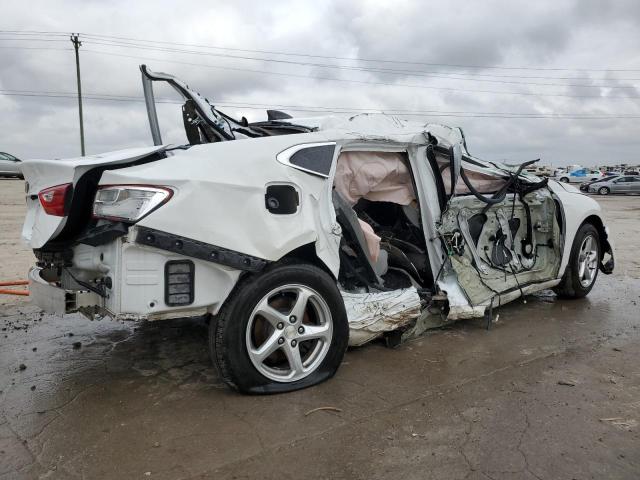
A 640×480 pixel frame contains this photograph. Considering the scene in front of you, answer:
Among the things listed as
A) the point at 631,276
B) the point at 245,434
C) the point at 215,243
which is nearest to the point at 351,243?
the point at 215,243

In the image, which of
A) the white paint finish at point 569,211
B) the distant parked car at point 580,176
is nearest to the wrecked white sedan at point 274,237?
the white paint finish at point 569,211

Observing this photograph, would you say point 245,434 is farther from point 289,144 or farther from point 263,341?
point 289,144

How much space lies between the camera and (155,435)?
285 cm

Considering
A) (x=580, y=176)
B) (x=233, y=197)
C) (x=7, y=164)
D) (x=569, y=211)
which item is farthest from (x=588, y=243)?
(x=580, y=176)

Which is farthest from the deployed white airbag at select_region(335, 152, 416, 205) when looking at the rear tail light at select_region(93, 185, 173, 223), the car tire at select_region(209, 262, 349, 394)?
the rear tail light at select_region(93, 185, 173, 223)

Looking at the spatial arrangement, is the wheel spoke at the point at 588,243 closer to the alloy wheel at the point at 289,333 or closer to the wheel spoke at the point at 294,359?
the alloy wheel at the point at 289,333

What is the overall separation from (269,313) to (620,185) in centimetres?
4044

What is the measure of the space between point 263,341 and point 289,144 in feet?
4.15

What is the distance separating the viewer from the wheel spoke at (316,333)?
339 centimetres

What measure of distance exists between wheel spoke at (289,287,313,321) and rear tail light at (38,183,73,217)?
1.43 m

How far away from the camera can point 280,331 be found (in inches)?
130

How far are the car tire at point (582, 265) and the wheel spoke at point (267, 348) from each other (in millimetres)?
3794

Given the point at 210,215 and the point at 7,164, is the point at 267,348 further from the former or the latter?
the point at 7,164

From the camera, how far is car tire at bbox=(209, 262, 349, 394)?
312 centimetres
